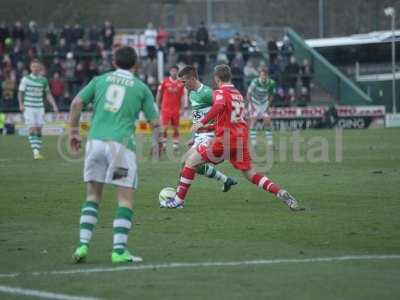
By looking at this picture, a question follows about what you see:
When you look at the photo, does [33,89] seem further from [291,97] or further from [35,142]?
[291,97]

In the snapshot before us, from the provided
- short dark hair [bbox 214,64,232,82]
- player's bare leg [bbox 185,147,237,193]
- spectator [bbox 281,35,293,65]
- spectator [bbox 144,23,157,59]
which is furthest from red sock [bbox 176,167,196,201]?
spectator [bbox 281,35,293,65]

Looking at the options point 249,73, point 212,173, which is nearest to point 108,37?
point 249,73

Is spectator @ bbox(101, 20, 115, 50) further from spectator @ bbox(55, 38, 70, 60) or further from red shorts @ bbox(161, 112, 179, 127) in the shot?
red shorts @ bbox(161, 112, 179, 127)

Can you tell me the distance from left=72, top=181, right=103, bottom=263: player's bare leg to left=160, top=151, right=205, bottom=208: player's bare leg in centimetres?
459

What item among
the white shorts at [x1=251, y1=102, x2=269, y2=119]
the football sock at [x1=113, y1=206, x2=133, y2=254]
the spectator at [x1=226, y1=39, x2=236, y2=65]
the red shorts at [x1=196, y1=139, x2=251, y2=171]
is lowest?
the football sock at [x1=113, y1=206, x2=133, y2=254]

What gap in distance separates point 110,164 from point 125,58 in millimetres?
1014

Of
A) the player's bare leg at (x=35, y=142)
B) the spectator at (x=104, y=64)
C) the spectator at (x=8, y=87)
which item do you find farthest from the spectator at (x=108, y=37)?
the player's bare leg at (x=35, y=142)

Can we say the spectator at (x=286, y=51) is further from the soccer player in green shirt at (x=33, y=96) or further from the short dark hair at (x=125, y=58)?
the short dark hair at (x=125, y=58)

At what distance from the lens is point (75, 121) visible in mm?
10094

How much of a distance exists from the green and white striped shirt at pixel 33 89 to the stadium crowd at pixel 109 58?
1369cm

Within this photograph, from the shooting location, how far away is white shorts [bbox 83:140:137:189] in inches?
387

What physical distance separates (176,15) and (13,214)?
180 ft

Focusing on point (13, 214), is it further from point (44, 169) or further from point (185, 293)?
point (44, 169)

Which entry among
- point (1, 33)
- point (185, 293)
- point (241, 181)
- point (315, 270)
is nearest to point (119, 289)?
point (185, 293)
